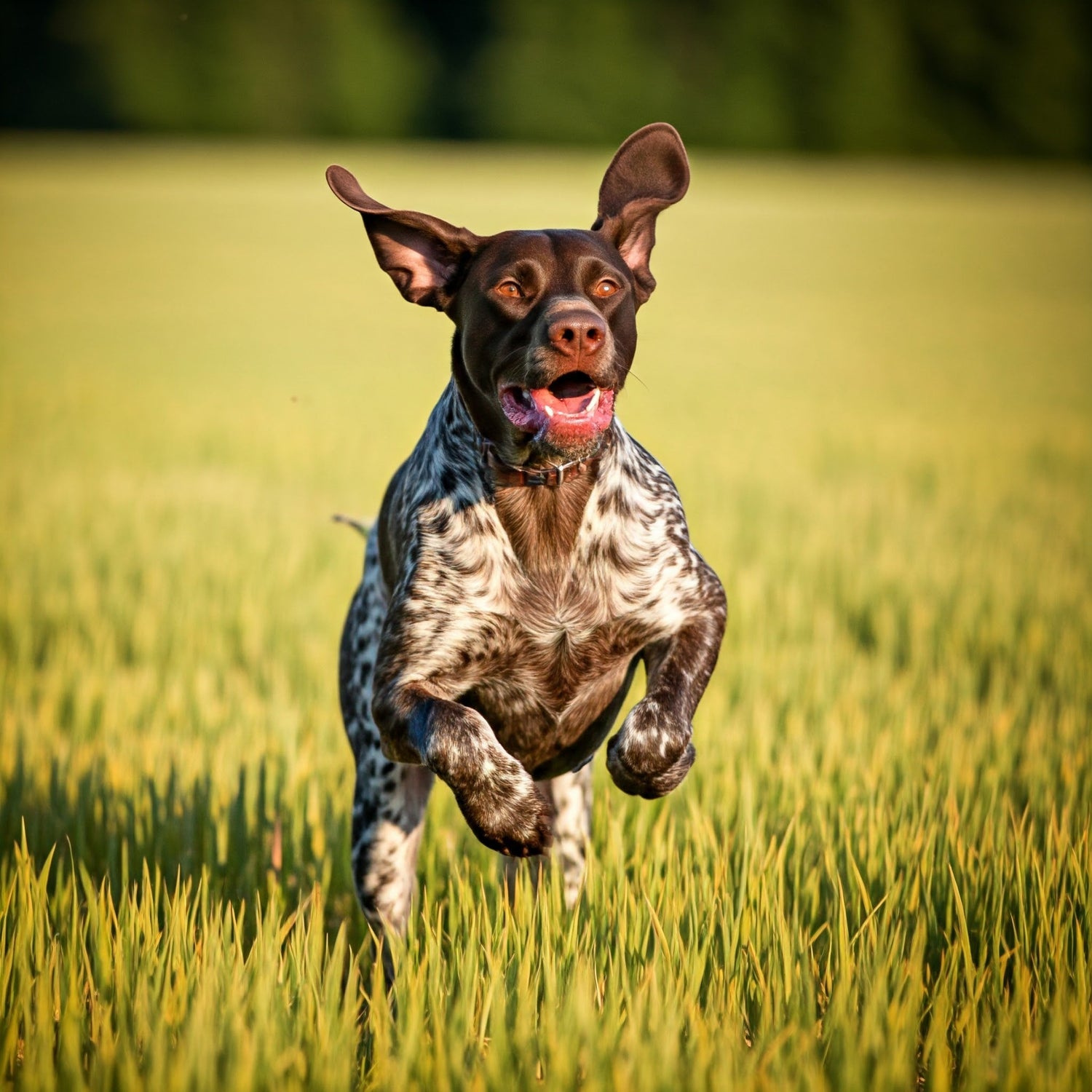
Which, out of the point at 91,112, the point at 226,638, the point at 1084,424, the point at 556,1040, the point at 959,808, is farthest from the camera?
the point at 91,112

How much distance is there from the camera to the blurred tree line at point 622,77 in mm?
58469

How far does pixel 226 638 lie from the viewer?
6867 millimetres

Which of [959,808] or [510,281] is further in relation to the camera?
[959,808]

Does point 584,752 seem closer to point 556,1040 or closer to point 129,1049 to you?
point 556,1040

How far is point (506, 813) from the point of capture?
310 centimetres

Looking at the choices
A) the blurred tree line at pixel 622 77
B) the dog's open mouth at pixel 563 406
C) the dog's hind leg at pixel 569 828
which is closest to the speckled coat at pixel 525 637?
the dog's open mouth at pixel 563 406

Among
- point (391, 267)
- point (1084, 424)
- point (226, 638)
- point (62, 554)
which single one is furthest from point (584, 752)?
point (1084, 424)

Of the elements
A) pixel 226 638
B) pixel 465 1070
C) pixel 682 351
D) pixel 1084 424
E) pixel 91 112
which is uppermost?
pixel 91 112

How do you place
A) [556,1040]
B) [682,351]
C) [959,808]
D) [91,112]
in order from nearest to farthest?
[556,1040] → [959,808] → [682,351] → [91,112]

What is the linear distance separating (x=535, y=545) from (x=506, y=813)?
29.9 inches

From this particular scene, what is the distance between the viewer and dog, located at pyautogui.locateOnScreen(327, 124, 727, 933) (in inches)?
132

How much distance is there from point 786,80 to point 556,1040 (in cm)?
6224

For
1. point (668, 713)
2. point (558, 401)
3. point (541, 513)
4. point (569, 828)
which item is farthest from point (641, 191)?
point (569, 828)

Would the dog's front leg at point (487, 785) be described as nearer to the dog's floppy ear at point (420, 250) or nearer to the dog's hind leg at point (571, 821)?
the dog's hind leg at point (571, 821)
